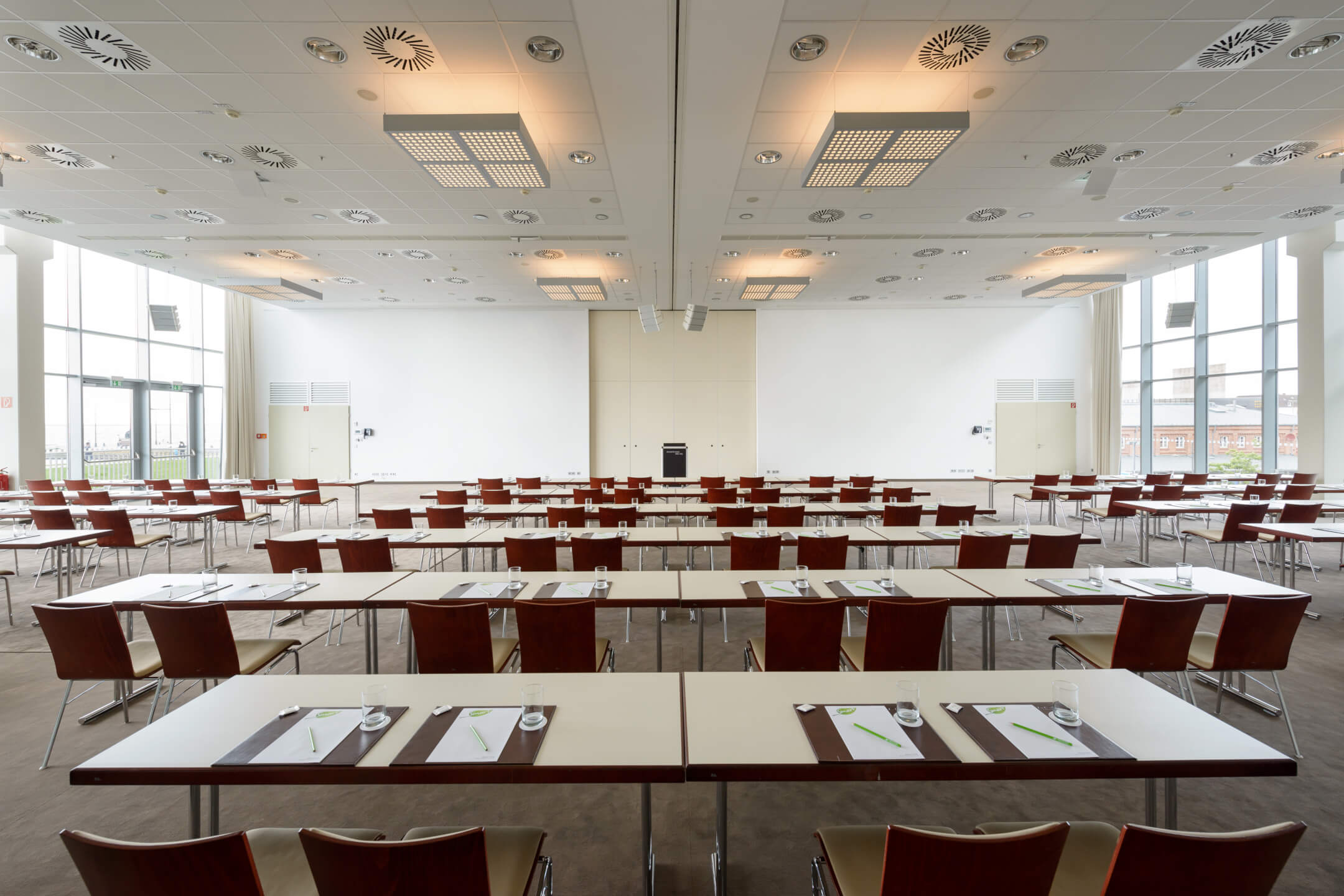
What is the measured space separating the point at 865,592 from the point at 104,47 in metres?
7.11

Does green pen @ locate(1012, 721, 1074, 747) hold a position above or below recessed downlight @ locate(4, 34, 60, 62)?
below

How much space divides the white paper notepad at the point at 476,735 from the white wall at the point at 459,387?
14.0 m

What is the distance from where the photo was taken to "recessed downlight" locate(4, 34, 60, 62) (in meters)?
4.71

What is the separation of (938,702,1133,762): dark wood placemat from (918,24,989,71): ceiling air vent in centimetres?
509

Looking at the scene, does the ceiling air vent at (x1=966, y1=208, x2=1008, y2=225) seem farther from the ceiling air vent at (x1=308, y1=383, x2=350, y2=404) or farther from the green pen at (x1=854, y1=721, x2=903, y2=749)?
the ceiling air vent at (x1=308, y1=383, x2=350, y2=404)

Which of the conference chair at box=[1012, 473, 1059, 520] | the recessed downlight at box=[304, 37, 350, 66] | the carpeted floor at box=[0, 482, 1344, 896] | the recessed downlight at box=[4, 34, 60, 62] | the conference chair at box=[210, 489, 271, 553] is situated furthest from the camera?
the conference chair at box=[1012, 473, 1059, 520]

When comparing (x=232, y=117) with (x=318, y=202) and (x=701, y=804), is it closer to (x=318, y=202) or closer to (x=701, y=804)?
(x=318, y=202)

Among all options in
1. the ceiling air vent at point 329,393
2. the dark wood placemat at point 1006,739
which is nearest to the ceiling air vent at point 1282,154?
the dark wood placemat at point 1006,739

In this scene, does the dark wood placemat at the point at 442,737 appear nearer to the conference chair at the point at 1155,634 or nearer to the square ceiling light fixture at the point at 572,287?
the conference chair at the point at 1155,634

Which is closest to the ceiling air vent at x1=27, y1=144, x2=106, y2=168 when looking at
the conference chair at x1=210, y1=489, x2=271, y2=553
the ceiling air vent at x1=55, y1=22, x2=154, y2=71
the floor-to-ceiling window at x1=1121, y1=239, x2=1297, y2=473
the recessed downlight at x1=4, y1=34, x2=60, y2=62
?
the recessed downlight at x1=4, y1=34, x2=60, y2=62

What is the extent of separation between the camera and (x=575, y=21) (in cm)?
461

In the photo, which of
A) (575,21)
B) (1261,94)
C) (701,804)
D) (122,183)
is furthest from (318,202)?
(1261,94)

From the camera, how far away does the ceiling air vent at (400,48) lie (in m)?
4.74

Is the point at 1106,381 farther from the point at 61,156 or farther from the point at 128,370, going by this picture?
the point at 128,370
